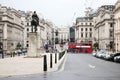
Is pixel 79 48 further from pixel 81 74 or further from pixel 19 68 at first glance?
pixel 81 74

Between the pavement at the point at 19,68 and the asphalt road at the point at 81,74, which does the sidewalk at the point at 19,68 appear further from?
the asphalt road at the point at 81,74

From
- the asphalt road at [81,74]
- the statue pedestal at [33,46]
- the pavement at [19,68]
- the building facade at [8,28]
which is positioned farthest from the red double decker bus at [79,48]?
the asphalt road at [81,74]

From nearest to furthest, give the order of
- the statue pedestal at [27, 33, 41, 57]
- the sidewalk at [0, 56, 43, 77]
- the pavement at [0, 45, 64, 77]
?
the pavement at [0, 45, 64, 77] → the sidewalk at [0, 56, 43, 77] → the statue pedestal at [27, 33, 41, 57]

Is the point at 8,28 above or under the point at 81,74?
above

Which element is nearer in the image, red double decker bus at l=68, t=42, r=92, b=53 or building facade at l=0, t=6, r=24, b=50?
red double decker bus at l=68, t=42, r=92, b=53

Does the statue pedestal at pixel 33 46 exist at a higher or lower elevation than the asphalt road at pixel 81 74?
higher

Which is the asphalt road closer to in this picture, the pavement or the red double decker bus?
the pavement

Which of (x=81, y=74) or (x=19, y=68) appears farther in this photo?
(x=19, y=68)

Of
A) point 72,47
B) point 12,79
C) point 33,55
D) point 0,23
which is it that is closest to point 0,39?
point 0,23

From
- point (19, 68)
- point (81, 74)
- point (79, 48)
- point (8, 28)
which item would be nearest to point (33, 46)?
point (19, 68)

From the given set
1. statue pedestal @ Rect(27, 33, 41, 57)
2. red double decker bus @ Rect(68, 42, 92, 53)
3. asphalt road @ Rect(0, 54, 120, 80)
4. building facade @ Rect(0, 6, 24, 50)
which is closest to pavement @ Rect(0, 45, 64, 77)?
asphalt road @ Rect(0, 54, 120, 80)

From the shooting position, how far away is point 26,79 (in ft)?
62.2

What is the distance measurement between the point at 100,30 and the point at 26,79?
14690 cm

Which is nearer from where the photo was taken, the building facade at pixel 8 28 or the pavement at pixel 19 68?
the pavement at pixel 19 68
